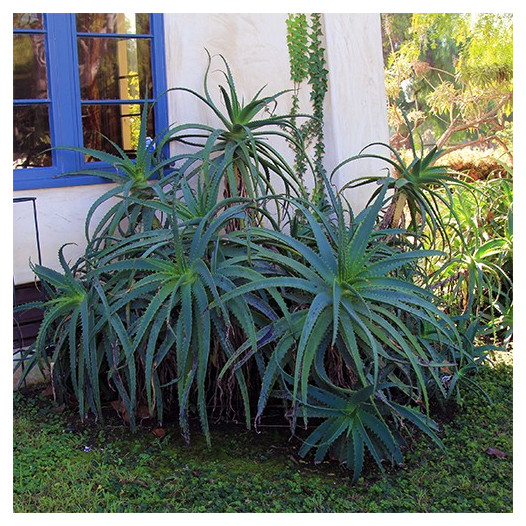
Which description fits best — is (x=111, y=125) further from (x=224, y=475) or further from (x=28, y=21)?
(x=224, y=475)

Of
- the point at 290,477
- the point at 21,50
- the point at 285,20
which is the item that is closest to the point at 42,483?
the point at 290,477

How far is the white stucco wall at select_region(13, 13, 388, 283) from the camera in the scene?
4.21 meters

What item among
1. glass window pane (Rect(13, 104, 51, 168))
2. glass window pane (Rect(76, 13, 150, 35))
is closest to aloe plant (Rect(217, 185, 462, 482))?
glass window pane (Rect(13, 104, 51, 168))

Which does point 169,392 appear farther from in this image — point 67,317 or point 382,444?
point 382,444

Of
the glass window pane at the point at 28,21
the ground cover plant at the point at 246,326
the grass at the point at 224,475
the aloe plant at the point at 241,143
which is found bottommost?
the grass at the point at 224,475

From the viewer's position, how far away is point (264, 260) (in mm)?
3396

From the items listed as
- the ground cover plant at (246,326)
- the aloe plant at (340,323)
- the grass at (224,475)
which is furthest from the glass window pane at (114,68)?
the grass at (224,475)

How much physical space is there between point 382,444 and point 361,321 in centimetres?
66

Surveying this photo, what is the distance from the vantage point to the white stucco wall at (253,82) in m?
4.21

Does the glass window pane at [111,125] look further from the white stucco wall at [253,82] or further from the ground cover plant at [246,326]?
the ground cover plant at [246,326]

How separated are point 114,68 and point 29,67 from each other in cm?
55

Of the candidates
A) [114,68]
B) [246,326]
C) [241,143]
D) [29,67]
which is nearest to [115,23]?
[114,68]

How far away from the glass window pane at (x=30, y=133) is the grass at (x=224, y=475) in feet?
5.11

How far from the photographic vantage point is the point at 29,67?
4.15 meters
